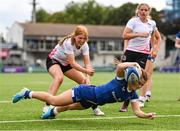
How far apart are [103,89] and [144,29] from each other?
3101 mm

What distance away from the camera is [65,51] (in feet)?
33.6

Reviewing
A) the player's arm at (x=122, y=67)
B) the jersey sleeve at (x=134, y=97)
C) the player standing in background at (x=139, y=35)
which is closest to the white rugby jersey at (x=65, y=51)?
the player standing in background at (x=139, y=35)

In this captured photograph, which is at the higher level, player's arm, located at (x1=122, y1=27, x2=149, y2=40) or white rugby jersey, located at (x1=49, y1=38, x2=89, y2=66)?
player's arm, located at (x1=122, y1=27, x2=149, y2=40)

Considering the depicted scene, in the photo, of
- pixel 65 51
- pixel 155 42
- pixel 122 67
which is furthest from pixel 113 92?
pixel 155 42

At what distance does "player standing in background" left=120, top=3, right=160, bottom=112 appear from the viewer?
1145 cm

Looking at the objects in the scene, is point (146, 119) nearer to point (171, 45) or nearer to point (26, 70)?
point (26, 70)

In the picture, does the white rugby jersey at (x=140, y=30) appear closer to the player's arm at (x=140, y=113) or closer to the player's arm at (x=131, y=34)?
the player's arm at (x=131, y=34)

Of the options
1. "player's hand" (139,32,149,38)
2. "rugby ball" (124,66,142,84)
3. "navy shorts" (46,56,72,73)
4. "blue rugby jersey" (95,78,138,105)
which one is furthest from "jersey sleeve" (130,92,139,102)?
"player's hand" (139,32,149,38)

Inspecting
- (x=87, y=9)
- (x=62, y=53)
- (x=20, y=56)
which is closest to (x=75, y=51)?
(x=62, y=53)

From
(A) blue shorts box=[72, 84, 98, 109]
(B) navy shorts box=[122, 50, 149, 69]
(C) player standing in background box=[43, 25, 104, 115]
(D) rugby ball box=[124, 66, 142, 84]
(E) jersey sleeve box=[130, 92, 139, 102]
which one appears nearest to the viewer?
(D) rugby ball box=[124, 66, 142, 84]

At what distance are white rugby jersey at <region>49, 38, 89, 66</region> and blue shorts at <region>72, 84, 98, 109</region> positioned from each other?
1.26 meters

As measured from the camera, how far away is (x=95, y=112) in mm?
10359

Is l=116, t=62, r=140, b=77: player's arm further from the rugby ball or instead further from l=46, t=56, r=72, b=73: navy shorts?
l=46, t=56, r=72, b=73: navy shorts

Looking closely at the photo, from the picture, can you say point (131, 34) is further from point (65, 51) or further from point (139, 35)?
point (65, 51)
